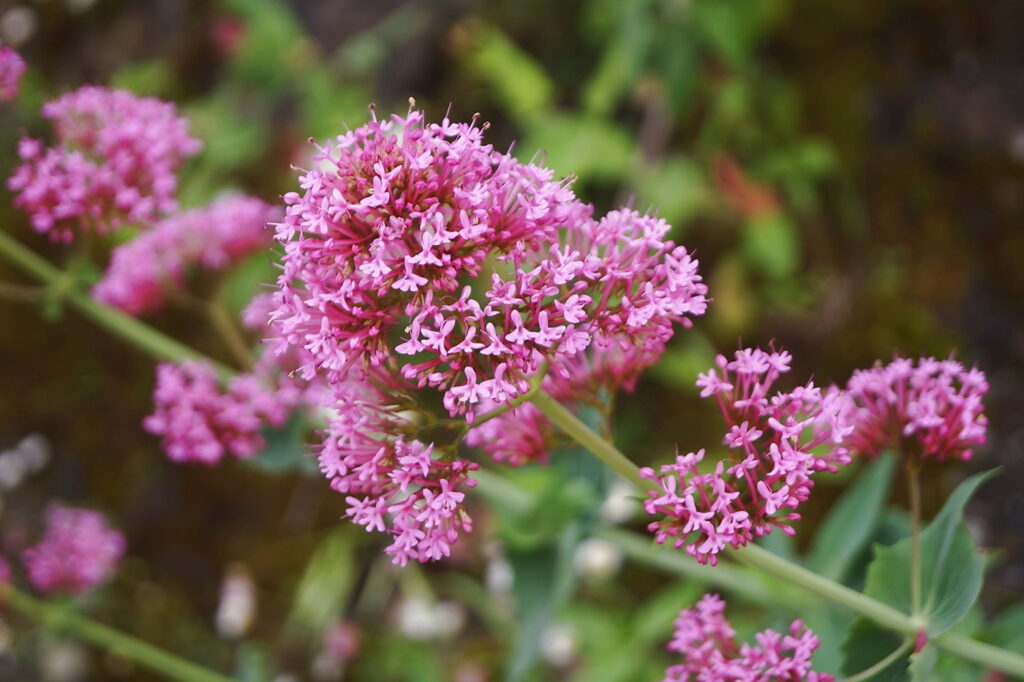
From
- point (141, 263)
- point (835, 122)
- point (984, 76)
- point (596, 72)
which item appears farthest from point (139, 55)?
point (984, 76)

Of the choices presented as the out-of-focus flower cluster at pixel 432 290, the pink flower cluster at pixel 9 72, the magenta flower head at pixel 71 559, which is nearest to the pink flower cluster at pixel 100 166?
the pink flower cluster at pixel 9 72

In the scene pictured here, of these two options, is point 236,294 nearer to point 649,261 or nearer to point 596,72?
point 596,72

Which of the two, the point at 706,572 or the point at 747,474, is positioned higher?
the point at 706,572

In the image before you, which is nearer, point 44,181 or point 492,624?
point 44,181

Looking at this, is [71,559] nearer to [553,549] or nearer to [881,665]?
[553,549]

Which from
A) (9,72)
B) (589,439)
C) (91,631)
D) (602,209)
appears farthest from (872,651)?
(602,209)

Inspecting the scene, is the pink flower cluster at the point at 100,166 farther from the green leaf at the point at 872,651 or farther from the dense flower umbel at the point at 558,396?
the green leaf at the point at 872,651
